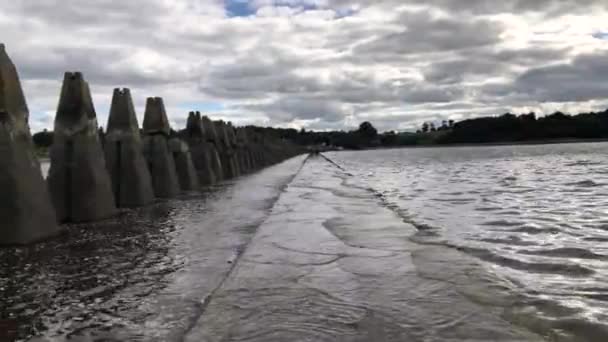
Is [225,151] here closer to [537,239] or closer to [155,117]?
[155,117]

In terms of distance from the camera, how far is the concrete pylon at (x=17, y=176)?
26.9ft

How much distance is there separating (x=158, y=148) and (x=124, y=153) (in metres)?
3.05

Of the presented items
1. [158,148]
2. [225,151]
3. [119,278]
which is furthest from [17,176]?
[225,151]

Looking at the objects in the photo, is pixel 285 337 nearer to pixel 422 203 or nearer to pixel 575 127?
pixel 422 203

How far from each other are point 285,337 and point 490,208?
397 inches

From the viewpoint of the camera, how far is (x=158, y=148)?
17453mm

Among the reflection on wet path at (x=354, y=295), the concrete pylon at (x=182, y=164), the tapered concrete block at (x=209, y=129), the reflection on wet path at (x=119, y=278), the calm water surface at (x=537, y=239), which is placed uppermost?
the tapered concrete block at (x=209, y=129)

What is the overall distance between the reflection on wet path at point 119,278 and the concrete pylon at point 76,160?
63 cm

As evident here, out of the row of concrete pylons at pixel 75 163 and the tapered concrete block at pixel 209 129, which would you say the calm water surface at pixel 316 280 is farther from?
the tapered concrete block at pixel 209 129

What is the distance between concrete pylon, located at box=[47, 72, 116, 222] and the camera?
11.0 metres

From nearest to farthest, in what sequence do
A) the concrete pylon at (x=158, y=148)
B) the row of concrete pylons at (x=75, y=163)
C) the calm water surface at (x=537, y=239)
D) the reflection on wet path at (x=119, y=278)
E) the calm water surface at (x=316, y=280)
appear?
1. the calm water surface at (x=316, y=280)
2. the reflection on wet path at (x=119, y=278)
3. the calm water surface at (x=537, y=239)
4. the row of concrete pylons at (x=75, y=163)
5. the concrete pylon at (x=158, y=148)

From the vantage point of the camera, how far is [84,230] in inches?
389

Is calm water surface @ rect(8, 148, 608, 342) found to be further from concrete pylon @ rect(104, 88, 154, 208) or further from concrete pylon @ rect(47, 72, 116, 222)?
concrete pylon @ rect(104, 88, 154, 208)

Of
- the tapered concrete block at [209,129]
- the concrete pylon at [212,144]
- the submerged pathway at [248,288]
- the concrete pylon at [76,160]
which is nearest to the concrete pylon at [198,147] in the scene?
the concrete pylon at [212,144]
